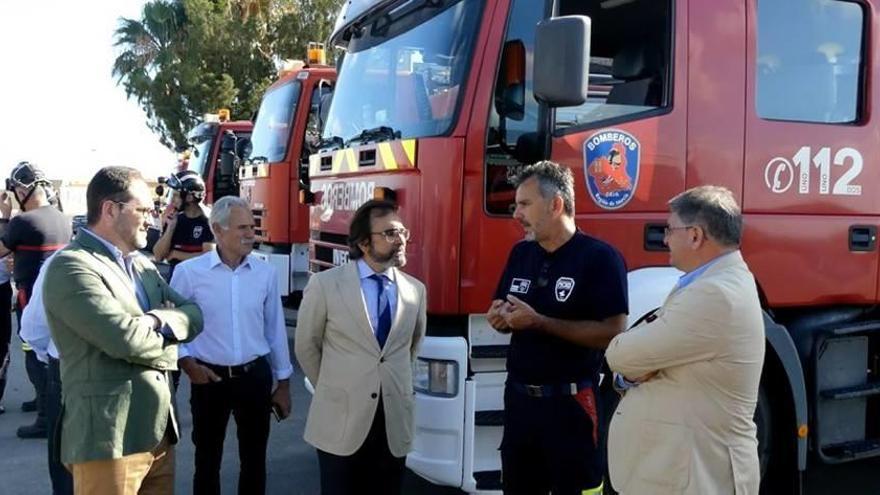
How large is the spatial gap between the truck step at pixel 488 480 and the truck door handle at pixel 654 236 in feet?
4.07

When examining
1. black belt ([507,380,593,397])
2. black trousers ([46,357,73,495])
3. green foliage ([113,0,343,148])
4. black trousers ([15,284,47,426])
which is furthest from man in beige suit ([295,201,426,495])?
green foliage ([113,0,343,148])

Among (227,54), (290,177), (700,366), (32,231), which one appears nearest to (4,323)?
(32,231)

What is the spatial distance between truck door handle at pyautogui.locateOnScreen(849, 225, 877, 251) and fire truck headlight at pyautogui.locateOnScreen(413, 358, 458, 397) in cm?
225

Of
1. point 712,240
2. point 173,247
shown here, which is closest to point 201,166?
point 173,247

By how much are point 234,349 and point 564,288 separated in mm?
1541

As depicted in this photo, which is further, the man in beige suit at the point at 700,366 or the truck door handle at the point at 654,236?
the truck door handle at the point at 654,236

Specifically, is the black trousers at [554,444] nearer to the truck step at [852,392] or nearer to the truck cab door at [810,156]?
the truck cab door at [810,156]

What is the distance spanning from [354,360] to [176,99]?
22322mm

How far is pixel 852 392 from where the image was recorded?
4.20 m

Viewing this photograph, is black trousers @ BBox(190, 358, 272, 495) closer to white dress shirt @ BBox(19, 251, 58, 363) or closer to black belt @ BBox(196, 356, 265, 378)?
black belt @ BBox(196, 356, 265, 378)

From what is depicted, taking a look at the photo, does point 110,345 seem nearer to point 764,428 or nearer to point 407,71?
point 407,71

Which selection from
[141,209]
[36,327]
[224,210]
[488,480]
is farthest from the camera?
[36,327]

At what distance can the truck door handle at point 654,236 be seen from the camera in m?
3.62

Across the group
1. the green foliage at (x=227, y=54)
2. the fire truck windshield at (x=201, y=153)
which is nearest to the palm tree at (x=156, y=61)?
the green foliage at (x=227, y=54)
